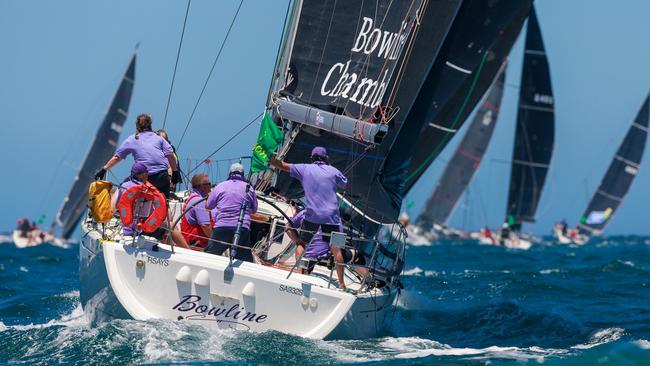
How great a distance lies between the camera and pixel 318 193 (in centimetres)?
923

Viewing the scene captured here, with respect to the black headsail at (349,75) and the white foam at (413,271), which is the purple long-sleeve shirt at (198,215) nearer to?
the black headsail at (349,75)

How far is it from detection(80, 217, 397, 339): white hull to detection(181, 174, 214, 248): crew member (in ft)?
4.19

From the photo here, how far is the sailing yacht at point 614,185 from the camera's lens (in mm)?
48844

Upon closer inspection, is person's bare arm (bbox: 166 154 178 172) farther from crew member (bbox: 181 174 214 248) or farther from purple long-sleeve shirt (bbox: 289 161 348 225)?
purple long-sleeve shirt (bbox: 289 161 348 225)

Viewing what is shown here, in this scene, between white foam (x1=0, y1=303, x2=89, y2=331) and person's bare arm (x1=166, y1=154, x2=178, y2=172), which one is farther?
person's bare arm (x1=166, y1=154, x2=178, y2=172)

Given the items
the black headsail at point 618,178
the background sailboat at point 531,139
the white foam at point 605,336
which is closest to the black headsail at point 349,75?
the white foam at point 605,336

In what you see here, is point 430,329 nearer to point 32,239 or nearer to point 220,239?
point 220,239

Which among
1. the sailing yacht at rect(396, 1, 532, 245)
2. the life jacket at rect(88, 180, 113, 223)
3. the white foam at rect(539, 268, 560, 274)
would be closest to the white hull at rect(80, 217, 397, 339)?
the life jacket at rect(88, 180, 113, 223)

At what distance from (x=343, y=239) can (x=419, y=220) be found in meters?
41.9

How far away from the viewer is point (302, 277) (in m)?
8.73

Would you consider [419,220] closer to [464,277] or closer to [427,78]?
[464,277]

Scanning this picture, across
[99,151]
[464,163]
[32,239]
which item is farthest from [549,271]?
[464,163]

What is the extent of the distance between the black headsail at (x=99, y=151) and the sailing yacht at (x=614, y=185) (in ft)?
77.1

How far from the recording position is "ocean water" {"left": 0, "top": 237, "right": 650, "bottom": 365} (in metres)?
7.66
